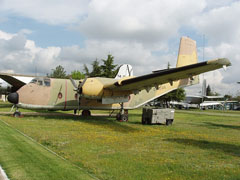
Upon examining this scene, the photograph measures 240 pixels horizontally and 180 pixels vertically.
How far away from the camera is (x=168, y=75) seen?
47.0 feet

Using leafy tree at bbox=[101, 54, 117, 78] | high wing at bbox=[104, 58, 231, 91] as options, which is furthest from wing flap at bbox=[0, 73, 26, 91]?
high wing at bbox=[104, 58, 231, 91]

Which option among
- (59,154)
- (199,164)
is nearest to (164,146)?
(199,164)

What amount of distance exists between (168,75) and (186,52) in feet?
26.8

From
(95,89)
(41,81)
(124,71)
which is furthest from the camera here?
(124,71)

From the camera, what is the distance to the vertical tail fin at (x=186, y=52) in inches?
840

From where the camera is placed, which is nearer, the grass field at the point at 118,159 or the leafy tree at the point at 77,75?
the grass field at the point at 118,159

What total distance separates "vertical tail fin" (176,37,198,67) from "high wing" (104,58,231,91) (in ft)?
19.6

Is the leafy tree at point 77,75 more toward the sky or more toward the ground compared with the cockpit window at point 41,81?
more toward the sky

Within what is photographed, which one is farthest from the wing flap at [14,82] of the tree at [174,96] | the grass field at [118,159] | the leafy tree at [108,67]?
the tree at [174,96]

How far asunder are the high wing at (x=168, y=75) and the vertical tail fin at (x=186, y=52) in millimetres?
5974

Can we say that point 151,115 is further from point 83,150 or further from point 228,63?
point 83,150

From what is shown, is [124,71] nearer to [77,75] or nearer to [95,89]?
[95,89]

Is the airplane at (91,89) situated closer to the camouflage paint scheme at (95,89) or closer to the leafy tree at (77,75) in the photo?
the camouflage paint scheme at (95,89)

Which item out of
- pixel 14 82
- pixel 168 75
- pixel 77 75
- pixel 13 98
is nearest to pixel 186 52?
pixel 168 75
